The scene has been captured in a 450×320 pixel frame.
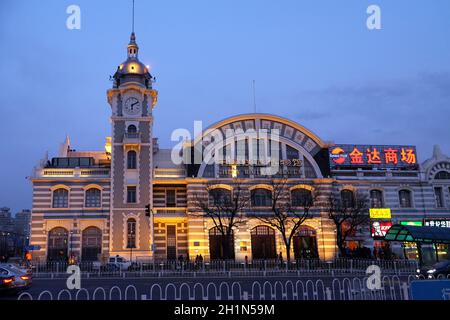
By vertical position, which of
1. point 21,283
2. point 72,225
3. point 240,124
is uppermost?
point 240,124

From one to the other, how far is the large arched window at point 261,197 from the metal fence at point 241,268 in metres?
11.1

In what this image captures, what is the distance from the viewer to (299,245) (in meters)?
43.9

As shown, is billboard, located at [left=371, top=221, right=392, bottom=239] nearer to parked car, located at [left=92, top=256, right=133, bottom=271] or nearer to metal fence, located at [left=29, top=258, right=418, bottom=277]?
metal fence, located at [left=29, top=258, right=418, bottom=277]

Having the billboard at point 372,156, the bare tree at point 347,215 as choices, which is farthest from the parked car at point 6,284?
the billboard at point 372,156

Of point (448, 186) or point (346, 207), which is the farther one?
point (448, 186)

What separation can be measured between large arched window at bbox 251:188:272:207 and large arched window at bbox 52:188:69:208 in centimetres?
1787

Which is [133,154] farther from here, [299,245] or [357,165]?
[357,165]

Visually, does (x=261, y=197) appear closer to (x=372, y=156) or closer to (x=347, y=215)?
(x=347, y=215)

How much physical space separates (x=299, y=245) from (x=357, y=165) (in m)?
10.6

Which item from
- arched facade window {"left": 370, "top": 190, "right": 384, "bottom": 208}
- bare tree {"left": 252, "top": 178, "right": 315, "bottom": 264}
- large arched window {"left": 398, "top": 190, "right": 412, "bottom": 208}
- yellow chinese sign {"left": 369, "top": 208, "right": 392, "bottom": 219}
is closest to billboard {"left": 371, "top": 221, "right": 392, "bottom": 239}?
yellow chinese sign {"left": 369, "top": 208, "right": 392, "bottom": 219}

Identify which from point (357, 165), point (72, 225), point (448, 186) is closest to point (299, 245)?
point (357, 165)

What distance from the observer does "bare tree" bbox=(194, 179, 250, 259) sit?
1596 inches

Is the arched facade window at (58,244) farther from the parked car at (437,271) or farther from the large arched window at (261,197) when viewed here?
the parked car at (437,271)
